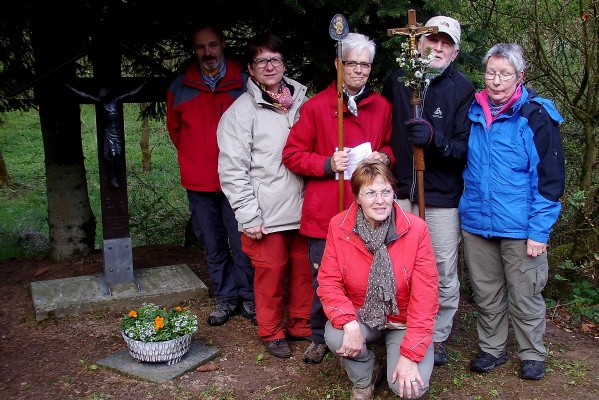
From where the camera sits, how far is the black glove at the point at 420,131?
3.47 metres

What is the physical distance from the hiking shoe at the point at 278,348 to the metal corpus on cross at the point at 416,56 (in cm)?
132

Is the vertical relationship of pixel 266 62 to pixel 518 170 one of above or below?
above

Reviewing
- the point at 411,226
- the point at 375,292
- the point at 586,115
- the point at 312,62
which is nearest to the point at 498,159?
the point at 411,226

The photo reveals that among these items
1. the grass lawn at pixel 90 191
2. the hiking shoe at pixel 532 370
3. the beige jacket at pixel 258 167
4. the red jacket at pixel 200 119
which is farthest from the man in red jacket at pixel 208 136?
the grass lawn at pixel 90 191

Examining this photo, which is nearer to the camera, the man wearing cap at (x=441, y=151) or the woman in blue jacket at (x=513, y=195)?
the woman in blue jacket at (x=513, y=195)

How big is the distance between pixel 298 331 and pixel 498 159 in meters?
1.85

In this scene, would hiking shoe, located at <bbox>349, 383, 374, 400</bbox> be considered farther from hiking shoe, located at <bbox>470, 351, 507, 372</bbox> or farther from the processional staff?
the processional staff

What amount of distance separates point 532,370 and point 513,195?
45.8 inches

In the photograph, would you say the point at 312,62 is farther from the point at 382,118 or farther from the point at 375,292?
the point at 375,292

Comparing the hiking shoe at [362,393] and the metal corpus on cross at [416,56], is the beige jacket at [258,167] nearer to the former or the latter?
the metal corpus on cross at [416,56]

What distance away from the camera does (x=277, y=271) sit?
161 inches

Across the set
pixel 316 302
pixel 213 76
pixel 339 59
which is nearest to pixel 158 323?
pixel 316 302

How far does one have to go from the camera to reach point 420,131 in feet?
11.4

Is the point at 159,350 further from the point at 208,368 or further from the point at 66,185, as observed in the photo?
the point at 66,185
